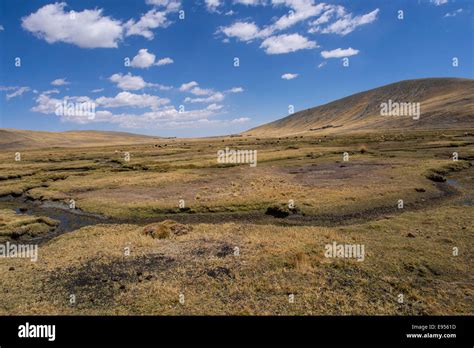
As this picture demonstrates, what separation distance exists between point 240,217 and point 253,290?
19513 millimetres

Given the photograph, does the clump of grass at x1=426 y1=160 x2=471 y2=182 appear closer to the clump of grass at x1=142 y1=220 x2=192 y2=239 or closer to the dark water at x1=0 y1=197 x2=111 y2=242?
the clump of grass at x1=142 y1=220 x2=192 y2=239

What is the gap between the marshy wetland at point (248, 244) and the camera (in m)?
19.1

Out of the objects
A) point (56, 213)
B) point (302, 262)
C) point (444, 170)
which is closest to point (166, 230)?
point (302, 262)

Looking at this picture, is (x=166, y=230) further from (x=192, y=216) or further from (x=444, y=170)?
(x=444, y=170)

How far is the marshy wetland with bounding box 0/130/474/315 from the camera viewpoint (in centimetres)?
1914

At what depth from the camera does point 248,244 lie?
1123 inches

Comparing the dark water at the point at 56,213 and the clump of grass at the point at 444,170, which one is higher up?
the clump of grass at the point at 444,170

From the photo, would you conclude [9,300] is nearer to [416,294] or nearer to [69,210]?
[416,294]

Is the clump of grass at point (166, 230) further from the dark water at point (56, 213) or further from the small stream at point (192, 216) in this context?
the dark water at point (56, 213)

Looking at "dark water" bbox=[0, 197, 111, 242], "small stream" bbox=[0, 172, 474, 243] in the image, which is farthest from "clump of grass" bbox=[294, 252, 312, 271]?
"dark water" bbox=[0, 197, 111, 242]

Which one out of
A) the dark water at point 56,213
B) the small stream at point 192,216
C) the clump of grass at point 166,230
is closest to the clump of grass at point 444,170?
the small stream at point 192,216

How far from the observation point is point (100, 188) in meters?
58.3

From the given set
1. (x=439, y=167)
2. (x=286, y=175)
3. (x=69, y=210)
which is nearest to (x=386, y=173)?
(x=439, y=167)

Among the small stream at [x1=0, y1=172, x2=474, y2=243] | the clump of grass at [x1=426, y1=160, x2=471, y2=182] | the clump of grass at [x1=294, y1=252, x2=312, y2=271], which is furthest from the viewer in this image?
the clump of grass at [x1=426, y1=160, x2=471, y2=182]
